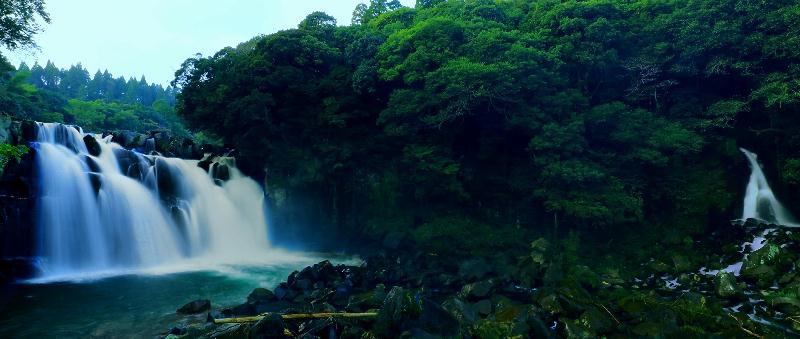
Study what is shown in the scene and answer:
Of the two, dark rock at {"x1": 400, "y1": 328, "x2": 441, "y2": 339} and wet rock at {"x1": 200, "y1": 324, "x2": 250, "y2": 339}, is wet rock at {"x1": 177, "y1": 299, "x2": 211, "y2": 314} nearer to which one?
wet rock at {"x1": 200, "y1": 324, "x2": 250, "y2": 339}

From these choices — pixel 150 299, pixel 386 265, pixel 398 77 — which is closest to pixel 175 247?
pixel 150 299

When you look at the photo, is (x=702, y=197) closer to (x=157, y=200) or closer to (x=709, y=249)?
(x=709, y=249)

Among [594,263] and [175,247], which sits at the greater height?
[175,247]

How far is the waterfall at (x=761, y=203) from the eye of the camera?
758 inches

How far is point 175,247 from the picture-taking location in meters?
18.7

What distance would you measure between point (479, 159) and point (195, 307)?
1514 centimetres

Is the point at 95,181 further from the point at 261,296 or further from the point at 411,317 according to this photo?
the point at 411,317

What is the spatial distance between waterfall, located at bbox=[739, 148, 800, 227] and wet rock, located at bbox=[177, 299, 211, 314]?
75.4ft

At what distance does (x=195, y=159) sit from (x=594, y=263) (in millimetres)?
21763

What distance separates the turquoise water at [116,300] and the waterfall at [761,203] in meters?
21.8

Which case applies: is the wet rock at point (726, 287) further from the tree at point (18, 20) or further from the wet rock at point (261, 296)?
the tree at point (18, 20)

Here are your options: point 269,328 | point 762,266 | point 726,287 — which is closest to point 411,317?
point 269,328

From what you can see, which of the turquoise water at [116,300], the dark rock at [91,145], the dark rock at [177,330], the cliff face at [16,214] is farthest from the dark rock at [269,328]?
the dark rock at [91,145]

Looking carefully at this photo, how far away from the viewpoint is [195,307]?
11.2 meters
